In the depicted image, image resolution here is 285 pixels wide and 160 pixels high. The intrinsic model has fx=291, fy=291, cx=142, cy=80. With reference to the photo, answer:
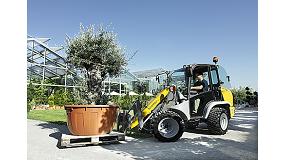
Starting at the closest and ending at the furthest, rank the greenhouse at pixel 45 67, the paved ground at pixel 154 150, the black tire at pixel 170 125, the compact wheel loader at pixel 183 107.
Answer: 1. the paved ground at pixel 154 150
2. the black tire at pixel 170 125
3. the compact wheel loader at pixel 183 107
4. the greenhouse at pixel 45 67

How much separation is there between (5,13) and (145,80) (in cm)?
1982

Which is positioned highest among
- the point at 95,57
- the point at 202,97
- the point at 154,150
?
the point at 95,57

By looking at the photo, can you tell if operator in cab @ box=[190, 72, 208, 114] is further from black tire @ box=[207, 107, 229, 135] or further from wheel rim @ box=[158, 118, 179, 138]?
wheel rim @ box=[158, 118, 179, 138]

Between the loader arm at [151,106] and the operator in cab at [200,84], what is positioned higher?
the operator in cab at [200,84]

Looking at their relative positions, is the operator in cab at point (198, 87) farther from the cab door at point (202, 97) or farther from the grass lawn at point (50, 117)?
the grass lawn at point (50, 117)

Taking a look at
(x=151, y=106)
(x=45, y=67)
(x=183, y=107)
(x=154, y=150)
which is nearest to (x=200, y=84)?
(x=183, y=107)

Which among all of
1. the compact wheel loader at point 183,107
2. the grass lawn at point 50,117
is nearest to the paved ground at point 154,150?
the compact wheel loader at point 183,107

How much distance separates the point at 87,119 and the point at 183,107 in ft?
5.80

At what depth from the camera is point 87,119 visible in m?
4.61

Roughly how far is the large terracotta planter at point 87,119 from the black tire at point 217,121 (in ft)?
6.79

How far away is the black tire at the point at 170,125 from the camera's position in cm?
485

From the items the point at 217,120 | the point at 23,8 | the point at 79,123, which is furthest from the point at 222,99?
the point at 23,8

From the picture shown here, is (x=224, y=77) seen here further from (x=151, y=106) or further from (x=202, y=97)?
(x=151, y=106)

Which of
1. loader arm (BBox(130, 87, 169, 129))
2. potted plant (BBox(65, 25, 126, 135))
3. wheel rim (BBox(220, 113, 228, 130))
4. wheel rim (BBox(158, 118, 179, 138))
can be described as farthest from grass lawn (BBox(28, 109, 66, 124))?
wheel rim (BBox(220, 113, 228, 130))
